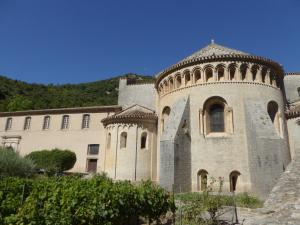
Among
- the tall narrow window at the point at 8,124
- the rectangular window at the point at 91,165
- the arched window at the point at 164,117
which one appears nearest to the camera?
the arched window at the point at 164,117

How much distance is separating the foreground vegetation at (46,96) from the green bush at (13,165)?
33.5 metres

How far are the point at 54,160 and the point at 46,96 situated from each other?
148ft

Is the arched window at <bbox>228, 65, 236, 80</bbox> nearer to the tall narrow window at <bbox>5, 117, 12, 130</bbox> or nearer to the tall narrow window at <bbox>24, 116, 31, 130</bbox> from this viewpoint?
the tall narrow window at <bbox>24, 116, 31, 130</bbox>

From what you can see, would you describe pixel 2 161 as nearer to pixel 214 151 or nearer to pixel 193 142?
pixel 193 142

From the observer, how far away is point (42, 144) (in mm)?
33812

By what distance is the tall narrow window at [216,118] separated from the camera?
19781mm

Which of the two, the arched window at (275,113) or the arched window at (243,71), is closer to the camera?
the arched window at (243,71)

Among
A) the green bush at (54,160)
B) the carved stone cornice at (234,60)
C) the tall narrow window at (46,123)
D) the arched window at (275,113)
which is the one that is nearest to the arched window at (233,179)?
the arched window at (275,113)

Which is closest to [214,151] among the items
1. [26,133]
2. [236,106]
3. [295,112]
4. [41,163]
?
[236,106]

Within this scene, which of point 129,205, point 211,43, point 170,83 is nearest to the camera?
point 129,205

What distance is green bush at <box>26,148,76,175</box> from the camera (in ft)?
91.7

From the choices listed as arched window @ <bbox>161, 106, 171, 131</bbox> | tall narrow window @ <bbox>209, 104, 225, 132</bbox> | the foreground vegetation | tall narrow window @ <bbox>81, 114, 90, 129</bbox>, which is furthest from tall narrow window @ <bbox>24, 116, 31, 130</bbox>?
tall narrow window @ <bbox>209, 104, 225, 132</bbox>

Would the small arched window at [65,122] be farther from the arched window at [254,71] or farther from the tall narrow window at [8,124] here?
the arched window at [254,71]

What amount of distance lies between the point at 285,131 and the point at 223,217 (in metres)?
11.2
